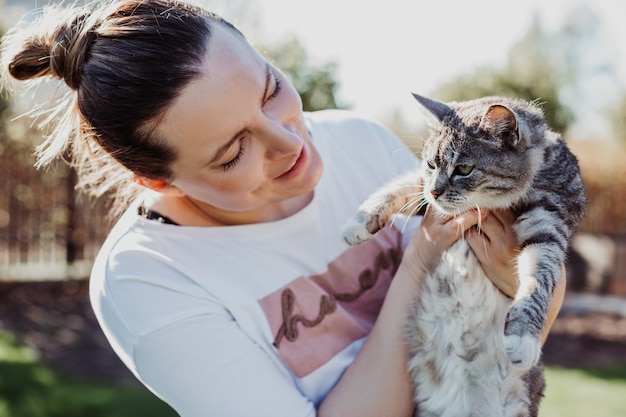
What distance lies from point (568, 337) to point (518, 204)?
710 cm

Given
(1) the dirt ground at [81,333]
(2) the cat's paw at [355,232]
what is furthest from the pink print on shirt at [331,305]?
(1) the dirt ground at [81,333]

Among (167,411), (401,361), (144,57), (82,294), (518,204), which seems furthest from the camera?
(82,294)

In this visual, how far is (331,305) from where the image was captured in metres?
2.51

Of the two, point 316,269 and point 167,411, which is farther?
point 167,411

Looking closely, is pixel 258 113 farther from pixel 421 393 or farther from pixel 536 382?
pixel 536 382

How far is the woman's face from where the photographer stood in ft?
7.36

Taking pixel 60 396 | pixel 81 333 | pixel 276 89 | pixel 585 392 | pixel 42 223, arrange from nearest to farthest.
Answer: pixel 276 89, pixel 60 396, pixel 585 392, pixel 81 333, pixel 42 223

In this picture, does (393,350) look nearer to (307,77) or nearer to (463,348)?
(463,348)

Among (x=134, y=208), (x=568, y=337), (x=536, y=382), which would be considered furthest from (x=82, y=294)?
(x=536, y=382)

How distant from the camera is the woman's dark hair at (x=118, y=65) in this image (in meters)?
2.23

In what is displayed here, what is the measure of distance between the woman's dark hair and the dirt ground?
5.32 m

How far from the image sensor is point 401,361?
2.45m

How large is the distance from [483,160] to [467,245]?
0.35 m

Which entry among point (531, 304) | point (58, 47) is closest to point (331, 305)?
point (531, 304)
